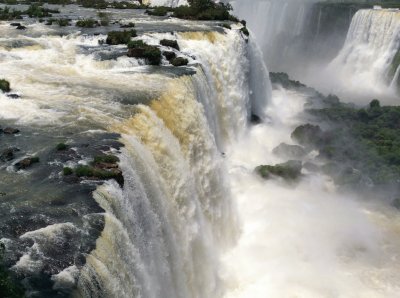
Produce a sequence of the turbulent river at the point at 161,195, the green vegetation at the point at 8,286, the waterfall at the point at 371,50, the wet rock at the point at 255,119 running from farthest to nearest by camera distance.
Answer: the waterfall at the point at 371,50 < the wet rock at the point at 255,119 < the turbulent river at the point at 161,195 < the green vegetation at the point at 8,286

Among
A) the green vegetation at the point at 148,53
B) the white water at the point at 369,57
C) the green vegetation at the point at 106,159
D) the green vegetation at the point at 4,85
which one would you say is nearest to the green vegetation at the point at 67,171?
the green vegetation at the point at 106,159

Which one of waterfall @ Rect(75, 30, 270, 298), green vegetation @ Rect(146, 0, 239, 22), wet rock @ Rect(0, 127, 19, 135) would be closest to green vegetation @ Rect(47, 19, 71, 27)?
waterfall @ Rect(75, 30, 270, 298)

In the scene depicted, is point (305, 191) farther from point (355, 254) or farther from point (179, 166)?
point (179, 166)

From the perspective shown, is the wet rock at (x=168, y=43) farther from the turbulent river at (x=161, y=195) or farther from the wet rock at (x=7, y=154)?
the wet rock at (x=7, y=154)

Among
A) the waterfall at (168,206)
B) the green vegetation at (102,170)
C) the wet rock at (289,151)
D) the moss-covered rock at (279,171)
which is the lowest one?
the wet rock at (289,151)

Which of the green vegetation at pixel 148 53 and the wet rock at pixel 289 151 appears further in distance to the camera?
the wet rock at pixel 289 151

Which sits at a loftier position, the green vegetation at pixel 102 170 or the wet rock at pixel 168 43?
the green vegetation at pixel 102 170
